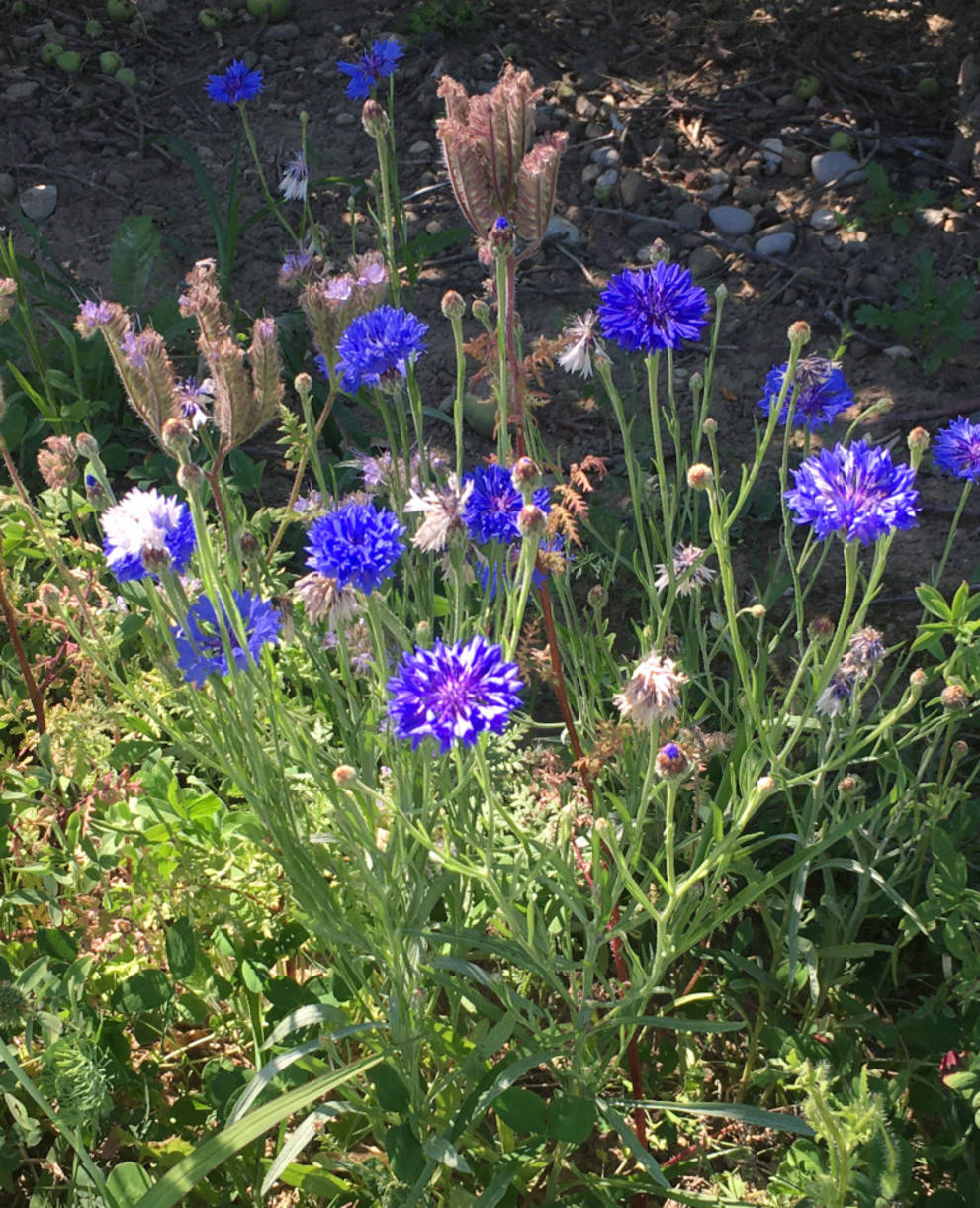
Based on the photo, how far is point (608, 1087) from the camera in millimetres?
1859

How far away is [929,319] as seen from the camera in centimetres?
334

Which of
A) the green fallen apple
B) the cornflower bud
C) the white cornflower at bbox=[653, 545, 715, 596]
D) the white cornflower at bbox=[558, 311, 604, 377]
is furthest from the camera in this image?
the green fallen apple

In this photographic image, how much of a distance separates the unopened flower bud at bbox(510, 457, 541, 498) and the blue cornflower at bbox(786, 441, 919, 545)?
310 mm

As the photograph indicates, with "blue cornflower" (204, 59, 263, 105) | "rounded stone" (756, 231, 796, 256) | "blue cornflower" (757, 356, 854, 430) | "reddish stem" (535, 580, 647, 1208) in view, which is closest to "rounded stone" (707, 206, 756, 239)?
"rounded stone" (756, 231, 796, 256)

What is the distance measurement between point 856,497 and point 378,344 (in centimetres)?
63

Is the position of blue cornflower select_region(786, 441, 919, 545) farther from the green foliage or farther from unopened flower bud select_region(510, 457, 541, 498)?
the green foliage

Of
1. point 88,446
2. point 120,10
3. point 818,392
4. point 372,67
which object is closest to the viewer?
point 88,446

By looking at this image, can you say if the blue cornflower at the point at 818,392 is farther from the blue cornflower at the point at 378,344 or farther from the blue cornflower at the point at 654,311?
the blue cornflower at the point at 378,344

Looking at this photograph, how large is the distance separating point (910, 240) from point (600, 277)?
969mm

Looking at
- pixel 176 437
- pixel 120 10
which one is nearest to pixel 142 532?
pixel 176 437

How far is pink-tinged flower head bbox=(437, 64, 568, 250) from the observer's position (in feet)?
4.92

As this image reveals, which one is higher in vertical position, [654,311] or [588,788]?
[654,311]

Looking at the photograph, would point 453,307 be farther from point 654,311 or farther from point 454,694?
point 454,694

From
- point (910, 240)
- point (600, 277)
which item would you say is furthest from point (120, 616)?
point (910, 240)
